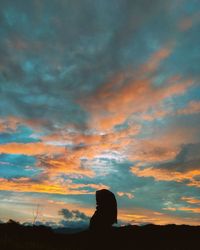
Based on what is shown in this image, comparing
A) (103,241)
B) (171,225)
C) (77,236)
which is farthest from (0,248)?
(171,225)

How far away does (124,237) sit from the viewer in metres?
65.2

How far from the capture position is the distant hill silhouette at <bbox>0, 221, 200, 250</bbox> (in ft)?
135

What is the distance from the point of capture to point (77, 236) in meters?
66.4

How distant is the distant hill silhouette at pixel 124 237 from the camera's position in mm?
41213

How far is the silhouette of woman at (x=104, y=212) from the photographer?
135 ft

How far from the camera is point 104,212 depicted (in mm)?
41656

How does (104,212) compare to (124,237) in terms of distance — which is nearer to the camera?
(104,212)

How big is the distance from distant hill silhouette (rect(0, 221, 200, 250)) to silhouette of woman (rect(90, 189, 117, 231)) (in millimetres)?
941

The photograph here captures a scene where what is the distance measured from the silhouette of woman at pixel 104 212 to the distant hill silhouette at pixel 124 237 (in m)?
0.94

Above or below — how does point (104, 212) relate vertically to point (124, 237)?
above

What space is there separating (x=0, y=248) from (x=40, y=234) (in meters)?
33.8

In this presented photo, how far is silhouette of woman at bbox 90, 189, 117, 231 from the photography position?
41.2 metres

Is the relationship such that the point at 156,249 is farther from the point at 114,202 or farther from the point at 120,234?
the point at 120,234

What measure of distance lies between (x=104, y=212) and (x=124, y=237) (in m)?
26.3
